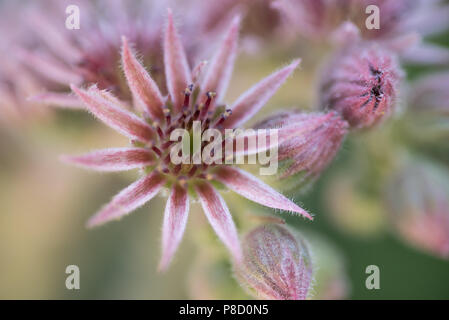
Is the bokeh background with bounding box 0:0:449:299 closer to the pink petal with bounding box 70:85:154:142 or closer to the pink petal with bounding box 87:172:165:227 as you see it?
the pink petal with bounding box 70:85:154:142

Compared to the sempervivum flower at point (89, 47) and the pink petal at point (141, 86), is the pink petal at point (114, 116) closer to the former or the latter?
the pink petal at point (141, 86)

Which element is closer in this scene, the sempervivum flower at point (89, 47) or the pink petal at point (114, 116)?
the pink petal at point (114, 116)

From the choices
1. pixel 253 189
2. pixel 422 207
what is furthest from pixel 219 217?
pixel 422 207

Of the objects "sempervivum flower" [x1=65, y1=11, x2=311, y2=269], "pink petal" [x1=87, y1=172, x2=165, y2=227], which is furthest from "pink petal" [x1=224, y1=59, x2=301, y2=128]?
"pink petal" [x1=87, y1=172, x2=165, y2=227]

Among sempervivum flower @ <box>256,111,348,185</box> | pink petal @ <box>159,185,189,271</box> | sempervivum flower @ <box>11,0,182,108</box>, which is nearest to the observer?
pink petal @ <box>159,185,189,271</box>

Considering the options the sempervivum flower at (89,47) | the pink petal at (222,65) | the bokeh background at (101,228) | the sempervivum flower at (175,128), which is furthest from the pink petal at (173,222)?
the bokeh background at (101,228)

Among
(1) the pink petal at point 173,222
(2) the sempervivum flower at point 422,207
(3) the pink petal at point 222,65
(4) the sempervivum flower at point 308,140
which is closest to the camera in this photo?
(1) the pink petal at point 173,222

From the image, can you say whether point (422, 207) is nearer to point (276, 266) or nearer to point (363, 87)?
point (363, 87)
